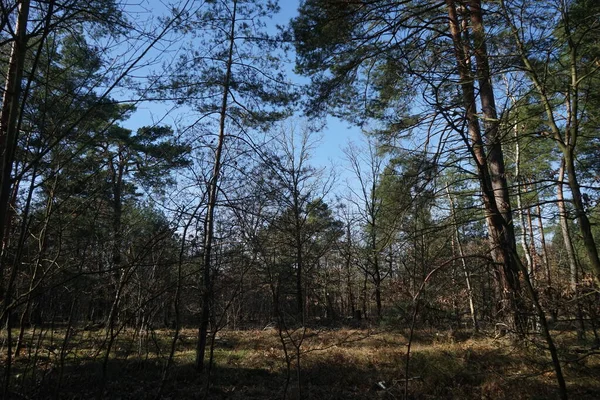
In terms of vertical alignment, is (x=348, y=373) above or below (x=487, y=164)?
below

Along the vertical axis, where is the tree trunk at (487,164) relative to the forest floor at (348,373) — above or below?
above

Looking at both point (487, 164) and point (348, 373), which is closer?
point (487, 164)

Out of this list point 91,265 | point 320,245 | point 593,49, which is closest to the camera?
point 91,265

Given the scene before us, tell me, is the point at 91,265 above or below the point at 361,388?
above

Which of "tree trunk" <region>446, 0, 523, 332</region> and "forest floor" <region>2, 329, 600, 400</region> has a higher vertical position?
"tree trunk" <region>446, 0, 523, 332</region>

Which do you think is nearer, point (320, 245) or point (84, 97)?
point (84, 97)

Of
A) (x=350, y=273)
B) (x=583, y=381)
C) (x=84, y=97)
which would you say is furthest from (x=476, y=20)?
(x=350, y=273)

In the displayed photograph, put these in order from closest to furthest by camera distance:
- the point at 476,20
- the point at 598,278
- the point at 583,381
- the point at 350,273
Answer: the point at 598,278 → the point at 583,381 → the point at 476,20 → the point at 350,273

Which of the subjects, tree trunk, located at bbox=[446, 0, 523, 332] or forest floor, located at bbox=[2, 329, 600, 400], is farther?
forest floor, located at bbox=[2, 329, 600, 400]

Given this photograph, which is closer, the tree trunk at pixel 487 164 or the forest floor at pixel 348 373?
the tree trunk at pixel 487 164

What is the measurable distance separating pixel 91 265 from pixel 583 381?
6921 mm

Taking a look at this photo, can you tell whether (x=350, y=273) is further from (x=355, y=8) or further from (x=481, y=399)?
(x=355, y=8)

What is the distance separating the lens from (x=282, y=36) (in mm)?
6316

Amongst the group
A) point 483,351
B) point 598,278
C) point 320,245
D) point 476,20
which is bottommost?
point 483,351
